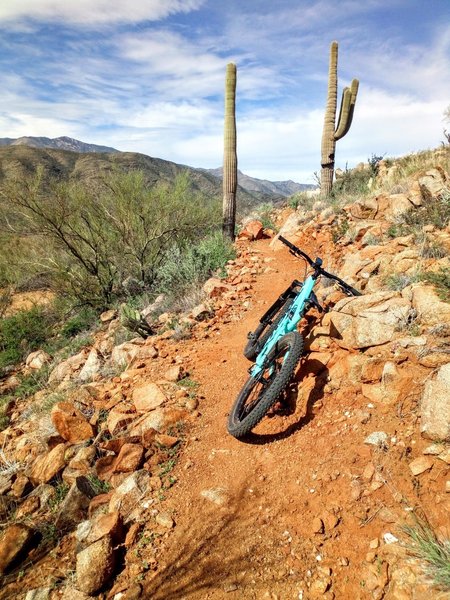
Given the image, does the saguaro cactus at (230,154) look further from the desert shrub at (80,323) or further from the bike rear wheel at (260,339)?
the bike rear wheel at (260,339)

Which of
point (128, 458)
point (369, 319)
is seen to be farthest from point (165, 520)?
point (369, 319)

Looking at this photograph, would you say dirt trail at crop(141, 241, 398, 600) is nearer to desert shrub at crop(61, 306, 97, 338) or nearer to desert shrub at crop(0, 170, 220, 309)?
desert shrub at crop(61, 306, 97, 338)

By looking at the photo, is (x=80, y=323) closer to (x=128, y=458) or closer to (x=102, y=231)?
(x=102, y=231)

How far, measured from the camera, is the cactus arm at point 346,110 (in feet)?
40.0

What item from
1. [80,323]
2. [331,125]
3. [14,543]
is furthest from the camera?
[331,125]

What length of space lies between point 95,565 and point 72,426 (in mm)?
1789

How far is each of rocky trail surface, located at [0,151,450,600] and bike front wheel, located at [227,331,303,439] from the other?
253 mm

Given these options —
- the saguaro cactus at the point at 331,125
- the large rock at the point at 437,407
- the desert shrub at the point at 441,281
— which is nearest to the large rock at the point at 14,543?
the large rock at the point at 437,407

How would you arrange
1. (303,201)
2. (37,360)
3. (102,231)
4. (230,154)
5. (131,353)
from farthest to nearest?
1. (303,201)
2. (230,154)
3. (102,231)
4. (37,360)
5. (131,353)

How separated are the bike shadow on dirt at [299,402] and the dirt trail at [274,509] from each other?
0.01 m

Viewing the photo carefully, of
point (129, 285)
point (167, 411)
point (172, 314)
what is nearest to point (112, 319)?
point (129, 285)

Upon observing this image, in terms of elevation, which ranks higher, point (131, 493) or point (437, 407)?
point (437, 407)

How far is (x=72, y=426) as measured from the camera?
3.95 meters

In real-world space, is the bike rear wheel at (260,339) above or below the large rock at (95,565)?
above
